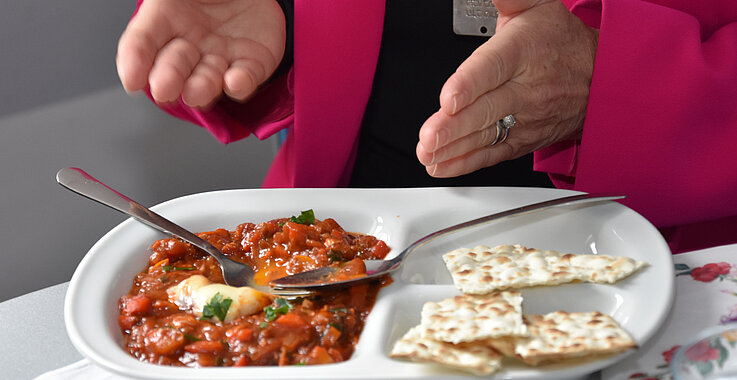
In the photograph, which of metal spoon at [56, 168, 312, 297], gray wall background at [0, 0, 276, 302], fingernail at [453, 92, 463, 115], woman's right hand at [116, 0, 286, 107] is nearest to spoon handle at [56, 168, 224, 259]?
metal spoon at [56, 168, 312, 297]

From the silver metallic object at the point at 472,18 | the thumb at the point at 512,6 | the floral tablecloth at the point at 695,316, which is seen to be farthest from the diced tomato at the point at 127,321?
the silver metallic object at the point at 472,18

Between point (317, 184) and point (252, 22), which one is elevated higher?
point (252, 22)

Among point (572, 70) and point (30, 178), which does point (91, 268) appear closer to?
point (572, 70)

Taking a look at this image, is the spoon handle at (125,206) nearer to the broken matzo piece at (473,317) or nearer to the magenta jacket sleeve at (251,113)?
the magenta jacket sleeve at (251,113)

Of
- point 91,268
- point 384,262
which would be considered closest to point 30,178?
point 91,268

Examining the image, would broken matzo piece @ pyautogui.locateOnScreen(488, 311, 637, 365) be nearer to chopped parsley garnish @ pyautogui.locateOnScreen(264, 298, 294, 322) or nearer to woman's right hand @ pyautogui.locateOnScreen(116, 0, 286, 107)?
chopped parsley garnish @ pyautogui.locateOnScreen(264, 298, 294, 322)

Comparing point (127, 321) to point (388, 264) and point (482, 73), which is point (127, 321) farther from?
point (482, 73)

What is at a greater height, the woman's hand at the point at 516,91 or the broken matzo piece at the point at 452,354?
the woman's hand at the point at 516,91
